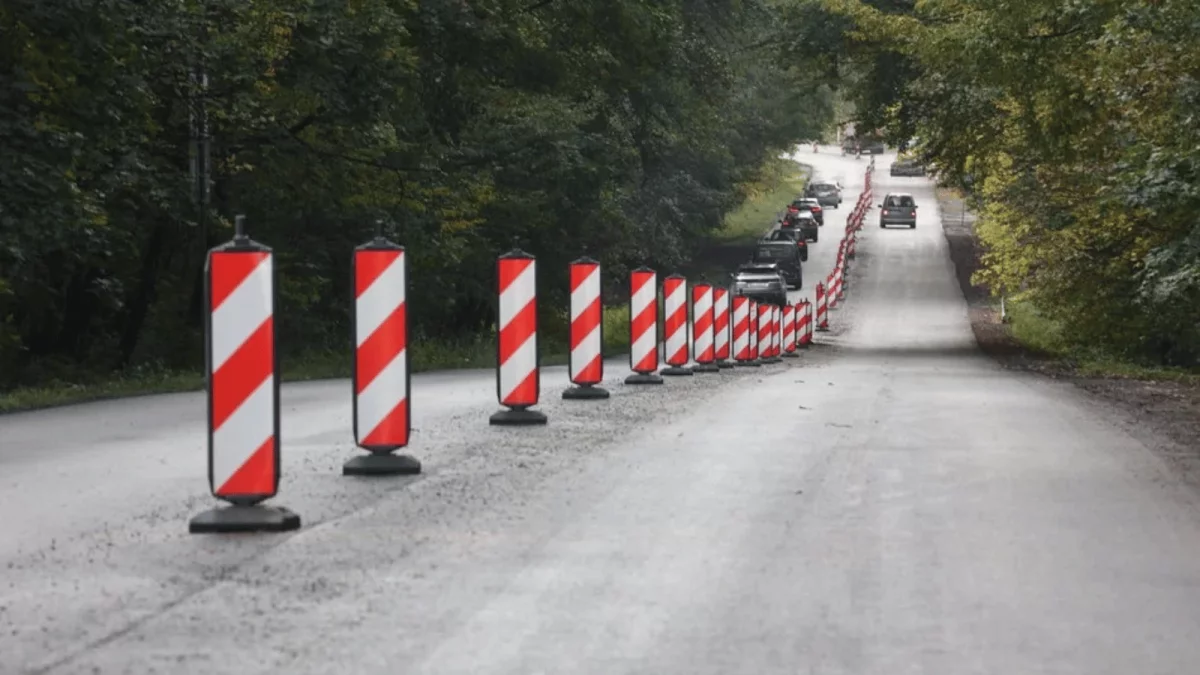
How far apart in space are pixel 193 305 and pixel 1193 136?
19.3 meters

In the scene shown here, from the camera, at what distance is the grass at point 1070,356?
3303cm

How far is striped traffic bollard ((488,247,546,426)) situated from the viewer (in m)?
13.9

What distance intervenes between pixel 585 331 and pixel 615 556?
9.19 meters

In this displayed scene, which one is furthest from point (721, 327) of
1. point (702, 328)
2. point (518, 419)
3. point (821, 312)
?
point (821, 312)

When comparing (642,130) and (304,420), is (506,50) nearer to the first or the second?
(642,130)

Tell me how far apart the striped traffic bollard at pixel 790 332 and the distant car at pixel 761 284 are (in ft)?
67.9

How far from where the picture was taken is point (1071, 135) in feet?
88.0

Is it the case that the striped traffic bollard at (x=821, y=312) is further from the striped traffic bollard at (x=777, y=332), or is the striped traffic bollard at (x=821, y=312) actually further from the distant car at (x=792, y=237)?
the striped traffic bollard at (x=777, y=332)

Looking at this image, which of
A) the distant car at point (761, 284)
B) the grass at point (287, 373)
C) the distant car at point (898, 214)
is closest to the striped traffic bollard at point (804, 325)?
the grass at point (287, 373)

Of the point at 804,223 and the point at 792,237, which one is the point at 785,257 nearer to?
the point at 792,237

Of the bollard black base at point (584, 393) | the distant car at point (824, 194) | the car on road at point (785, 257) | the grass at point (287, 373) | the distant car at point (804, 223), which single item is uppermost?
the distant car at point (824, 194)

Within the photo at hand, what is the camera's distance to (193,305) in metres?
34.4

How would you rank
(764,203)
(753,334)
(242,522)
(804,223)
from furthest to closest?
(764,203)
(804,223)
(753,334)
(242,522)

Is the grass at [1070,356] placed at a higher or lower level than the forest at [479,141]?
lower
